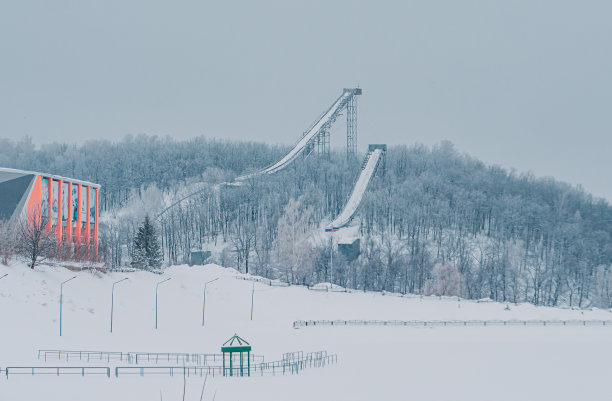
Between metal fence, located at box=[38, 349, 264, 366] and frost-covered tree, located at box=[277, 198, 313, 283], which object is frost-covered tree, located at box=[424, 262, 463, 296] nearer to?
frost-covered tree, located at box=[277, 198, 313, 283]

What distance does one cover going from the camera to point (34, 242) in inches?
2441

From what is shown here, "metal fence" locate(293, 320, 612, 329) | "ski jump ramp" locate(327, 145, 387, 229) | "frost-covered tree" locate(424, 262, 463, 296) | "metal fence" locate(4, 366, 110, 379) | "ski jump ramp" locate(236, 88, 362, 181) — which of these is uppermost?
"ski jump ramp" locate(236, 88, 362, 181)

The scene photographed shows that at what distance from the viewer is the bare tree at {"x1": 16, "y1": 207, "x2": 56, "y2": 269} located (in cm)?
6206

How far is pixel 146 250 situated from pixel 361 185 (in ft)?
145

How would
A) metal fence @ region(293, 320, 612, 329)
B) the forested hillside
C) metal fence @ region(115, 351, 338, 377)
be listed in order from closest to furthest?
metal fence @ region(115, 351, 338, 377) → metal fence @ region(293, 320, 612, 329) → the forested hillside

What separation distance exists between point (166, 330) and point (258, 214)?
55.4m

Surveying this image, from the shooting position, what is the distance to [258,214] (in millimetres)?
115438

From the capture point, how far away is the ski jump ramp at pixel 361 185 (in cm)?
10550

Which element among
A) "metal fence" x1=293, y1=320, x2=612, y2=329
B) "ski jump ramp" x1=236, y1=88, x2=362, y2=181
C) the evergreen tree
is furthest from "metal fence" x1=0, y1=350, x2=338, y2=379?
"ski jump ramp" x1=236, y1=88, x2=362, y2=181

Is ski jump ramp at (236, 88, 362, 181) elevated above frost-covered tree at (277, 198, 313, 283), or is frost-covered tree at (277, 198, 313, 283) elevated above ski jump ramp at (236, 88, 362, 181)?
ski jump ramp at (236, 88, 362, 181)

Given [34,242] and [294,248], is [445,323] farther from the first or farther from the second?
[34,242]

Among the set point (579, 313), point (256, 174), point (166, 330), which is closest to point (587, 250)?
point (579, 313)

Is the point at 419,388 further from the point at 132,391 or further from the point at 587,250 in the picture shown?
the point at 587,250

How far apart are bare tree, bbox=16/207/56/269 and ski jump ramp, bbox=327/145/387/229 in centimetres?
4375
